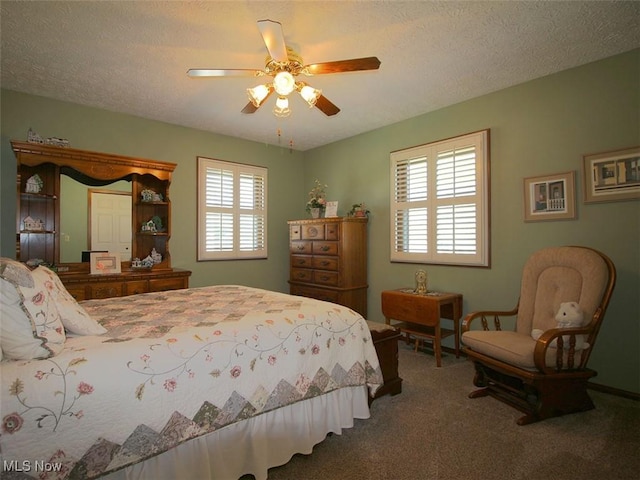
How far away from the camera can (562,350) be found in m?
2.29

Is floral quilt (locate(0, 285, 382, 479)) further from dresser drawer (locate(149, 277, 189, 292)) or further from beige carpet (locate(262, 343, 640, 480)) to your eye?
dresser drawer (locate(149, 277, 189, 292))

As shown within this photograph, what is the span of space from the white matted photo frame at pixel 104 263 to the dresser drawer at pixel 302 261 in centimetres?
217

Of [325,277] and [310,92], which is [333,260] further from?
[310,92]

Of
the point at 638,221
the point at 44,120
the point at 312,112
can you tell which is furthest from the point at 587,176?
the point at 44,120

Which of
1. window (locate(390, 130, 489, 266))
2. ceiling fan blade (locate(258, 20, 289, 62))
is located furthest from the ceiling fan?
window (locate(390, 130, 489, 266))

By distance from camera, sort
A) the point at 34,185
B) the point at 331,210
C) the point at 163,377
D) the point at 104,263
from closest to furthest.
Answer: the point at 163,377 → the point at 34,185 → the point at 104,263 → the point at 331,210

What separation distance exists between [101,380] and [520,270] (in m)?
3.42

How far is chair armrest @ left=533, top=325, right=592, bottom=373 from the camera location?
2.23 metres

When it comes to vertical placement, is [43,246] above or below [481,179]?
below

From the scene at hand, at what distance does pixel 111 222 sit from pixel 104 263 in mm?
493

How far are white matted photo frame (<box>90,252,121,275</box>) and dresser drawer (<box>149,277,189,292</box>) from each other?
39 cm

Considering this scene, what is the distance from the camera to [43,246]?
3535 millimetres

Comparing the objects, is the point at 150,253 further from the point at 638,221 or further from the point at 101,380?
the point at 638,221

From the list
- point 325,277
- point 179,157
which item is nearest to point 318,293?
point 325,277
